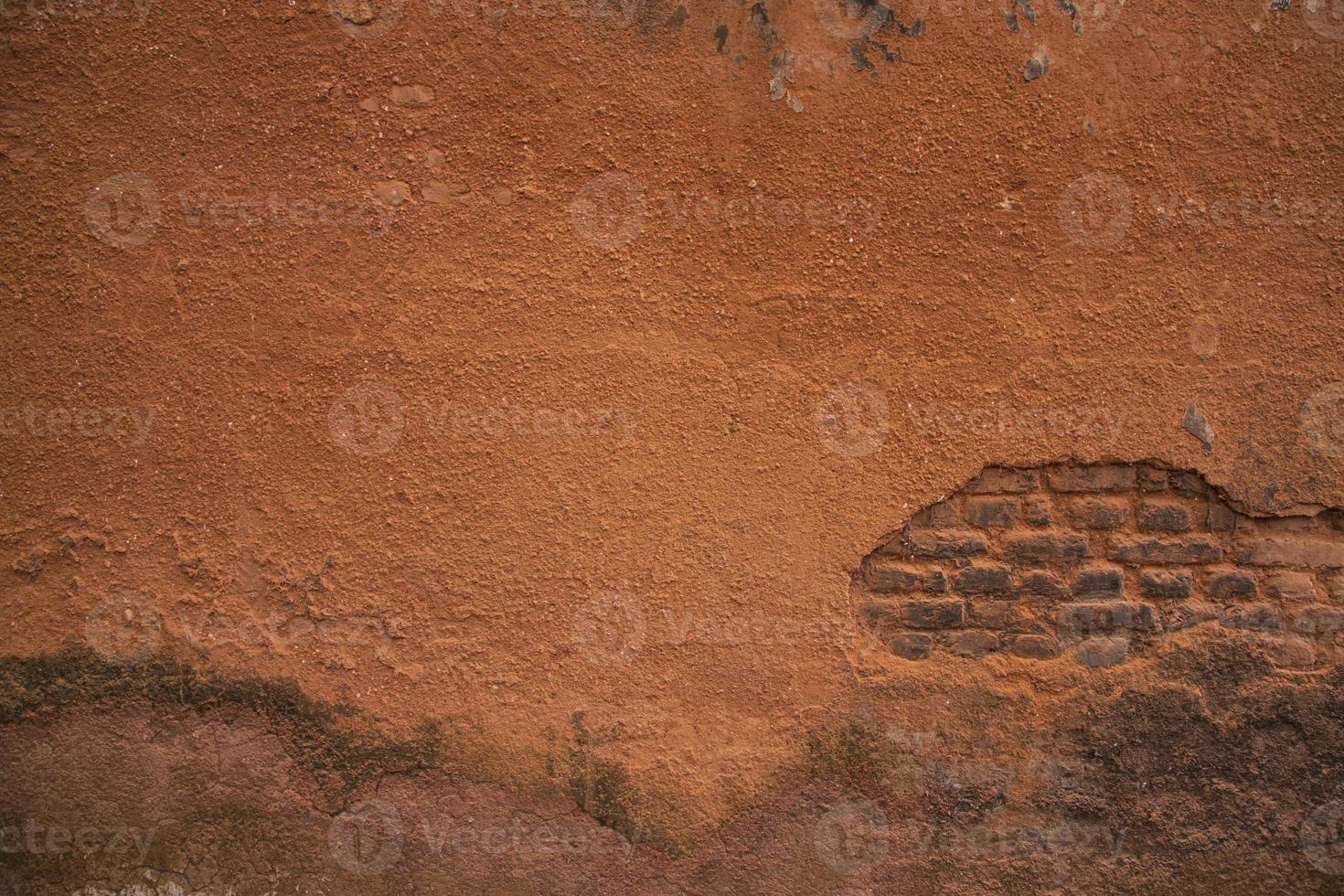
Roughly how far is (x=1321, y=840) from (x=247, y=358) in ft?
10.5

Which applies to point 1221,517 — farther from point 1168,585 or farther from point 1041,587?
point 1041,587

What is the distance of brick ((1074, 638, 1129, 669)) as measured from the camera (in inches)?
95.6

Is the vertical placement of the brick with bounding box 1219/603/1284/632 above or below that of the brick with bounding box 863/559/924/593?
below

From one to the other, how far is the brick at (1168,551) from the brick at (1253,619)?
0.16 metres

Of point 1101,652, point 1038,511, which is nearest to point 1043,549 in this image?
point 1038,511

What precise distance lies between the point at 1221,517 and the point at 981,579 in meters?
0.69

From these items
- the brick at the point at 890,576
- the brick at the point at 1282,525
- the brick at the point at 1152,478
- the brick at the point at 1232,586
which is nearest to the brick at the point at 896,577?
the brick at the point at 890,576

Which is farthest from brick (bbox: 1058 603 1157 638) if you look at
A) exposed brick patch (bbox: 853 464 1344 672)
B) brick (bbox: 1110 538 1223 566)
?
brick (bbox: 1110 538 1223 566)

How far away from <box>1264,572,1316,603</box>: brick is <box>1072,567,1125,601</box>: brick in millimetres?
417

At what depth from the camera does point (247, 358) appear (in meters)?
2.36

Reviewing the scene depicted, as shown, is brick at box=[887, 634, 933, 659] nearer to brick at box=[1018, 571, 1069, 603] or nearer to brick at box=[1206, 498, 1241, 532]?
brick at box=[1018, 571, 1069, 603]

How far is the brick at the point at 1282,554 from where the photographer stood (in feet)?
8.05

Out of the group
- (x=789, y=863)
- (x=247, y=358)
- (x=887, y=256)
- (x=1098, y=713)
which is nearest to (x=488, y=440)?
(x=247, y=358)

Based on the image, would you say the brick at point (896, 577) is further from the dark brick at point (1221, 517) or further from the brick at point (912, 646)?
the dark brick at point (1221, 517)
